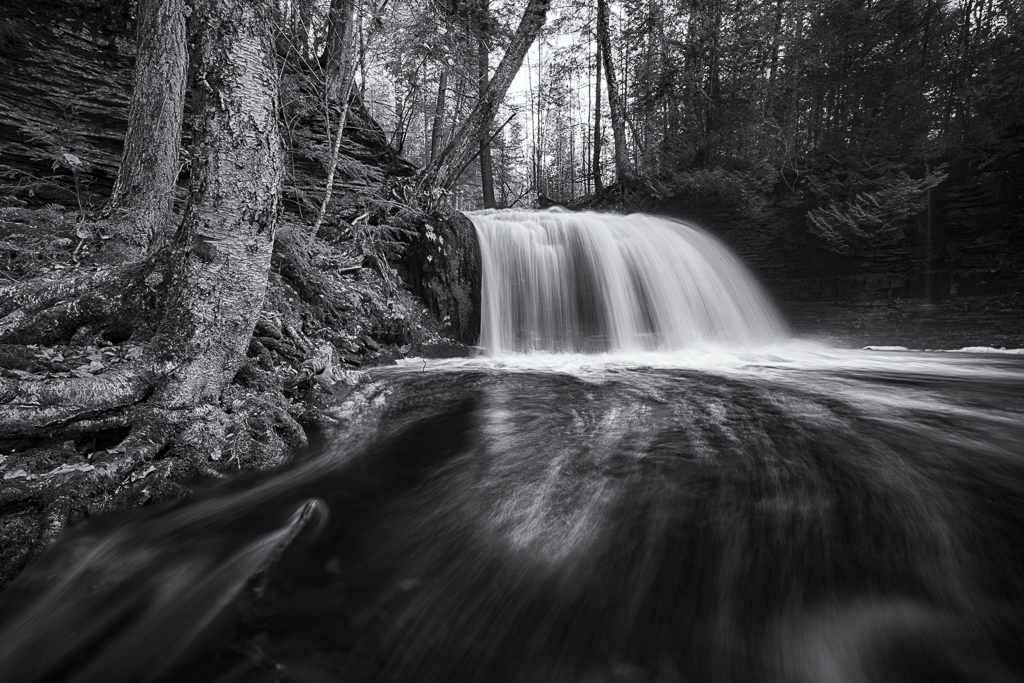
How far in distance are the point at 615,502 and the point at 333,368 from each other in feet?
11.0

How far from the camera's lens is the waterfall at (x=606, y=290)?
839cm

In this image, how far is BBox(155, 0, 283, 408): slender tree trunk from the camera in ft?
8.91

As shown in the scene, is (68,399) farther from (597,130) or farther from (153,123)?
(597,130)

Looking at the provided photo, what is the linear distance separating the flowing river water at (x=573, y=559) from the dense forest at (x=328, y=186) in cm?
53

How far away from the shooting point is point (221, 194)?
2818mm

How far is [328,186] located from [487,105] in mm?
3877

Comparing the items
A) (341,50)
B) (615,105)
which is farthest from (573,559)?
(615,105)

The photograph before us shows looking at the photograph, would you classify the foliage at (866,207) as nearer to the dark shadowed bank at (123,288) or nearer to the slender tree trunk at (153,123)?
the dark shadowed bank at (123,288)

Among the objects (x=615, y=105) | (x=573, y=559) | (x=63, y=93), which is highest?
(x=615, y=105)

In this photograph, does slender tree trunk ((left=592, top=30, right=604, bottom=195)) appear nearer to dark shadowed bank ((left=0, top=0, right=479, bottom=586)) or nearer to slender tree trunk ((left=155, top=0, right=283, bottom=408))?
dark shadowed bank ((left=0, top=0, right=479, bottom=586))

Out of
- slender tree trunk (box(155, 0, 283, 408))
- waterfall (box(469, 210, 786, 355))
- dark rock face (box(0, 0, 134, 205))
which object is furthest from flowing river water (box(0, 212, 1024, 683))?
dark rock face (box(0, 0, 134, 205))

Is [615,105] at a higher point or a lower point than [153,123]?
higher

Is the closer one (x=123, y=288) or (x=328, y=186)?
(x=123, y=288)

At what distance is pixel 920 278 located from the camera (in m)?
9.00
